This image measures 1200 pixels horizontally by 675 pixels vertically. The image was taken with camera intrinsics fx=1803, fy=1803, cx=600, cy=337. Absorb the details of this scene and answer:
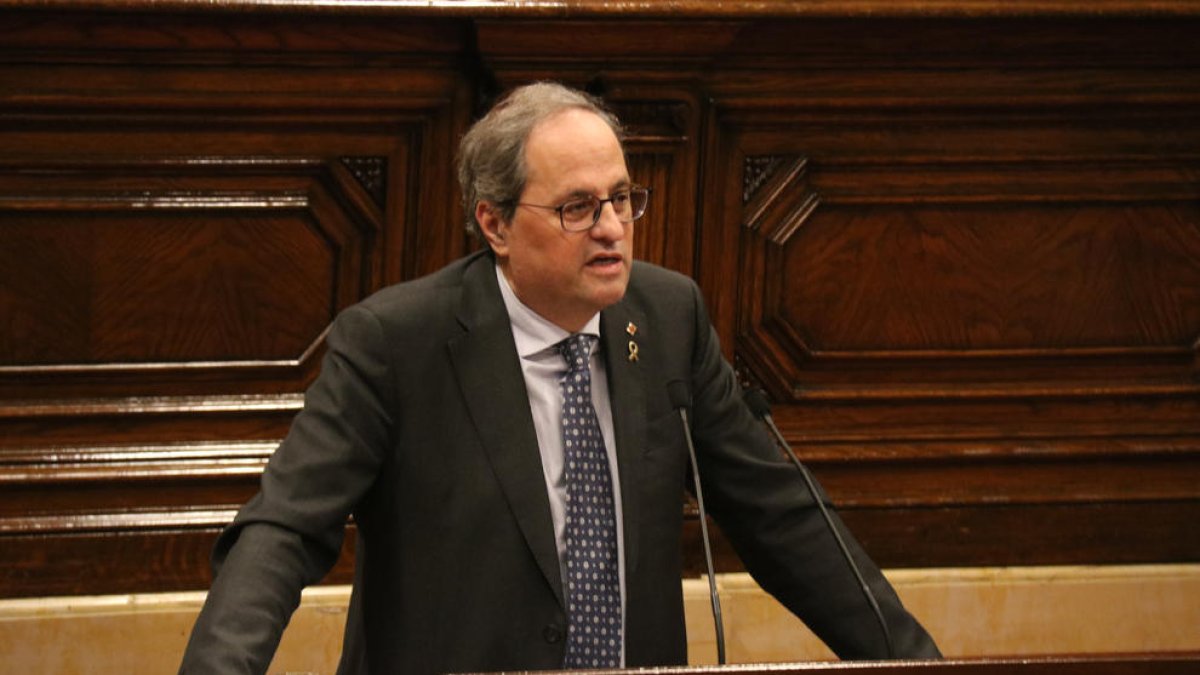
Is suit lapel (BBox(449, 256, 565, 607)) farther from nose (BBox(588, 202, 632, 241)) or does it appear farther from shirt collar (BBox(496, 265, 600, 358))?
nose (BBox(588, 202, 632, 241))

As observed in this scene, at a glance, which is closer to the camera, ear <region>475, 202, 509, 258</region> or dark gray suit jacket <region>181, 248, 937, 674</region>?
dark gray suit jacket <region>181, 248, 937, 674</region>

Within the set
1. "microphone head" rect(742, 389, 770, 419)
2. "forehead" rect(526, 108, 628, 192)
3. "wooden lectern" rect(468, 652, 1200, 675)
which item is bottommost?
"wooden lectern" rect(468, 652, 1200, 675)

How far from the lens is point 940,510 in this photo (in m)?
3.68

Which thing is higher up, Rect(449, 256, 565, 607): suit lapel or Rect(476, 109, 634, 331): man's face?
Rect(476, 109, 634, 331): man's face

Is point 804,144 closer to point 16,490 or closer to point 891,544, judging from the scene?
point 891,544

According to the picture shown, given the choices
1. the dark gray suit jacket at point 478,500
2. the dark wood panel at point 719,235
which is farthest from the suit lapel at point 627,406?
the dark wood panel at point 719,235

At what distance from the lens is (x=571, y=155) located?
91.4 inches

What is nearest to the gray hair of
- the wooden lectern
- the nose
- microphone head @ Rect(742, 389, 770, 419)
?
the nose

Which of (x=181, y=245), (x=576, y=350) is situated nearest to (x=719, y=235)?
(x=181, y=245)

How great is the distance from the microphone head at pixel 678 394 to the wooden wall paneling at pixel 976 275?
119cm

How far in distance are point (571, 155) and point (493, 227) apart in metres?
0.16

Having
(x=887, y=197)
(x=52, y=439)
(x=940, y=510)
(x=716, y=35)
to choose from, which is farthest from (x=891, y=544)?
(x=52, y=439)

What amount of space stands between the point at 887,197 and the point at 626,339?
132 cm

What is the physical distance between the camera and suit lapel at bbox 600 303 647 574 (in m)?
2.36
